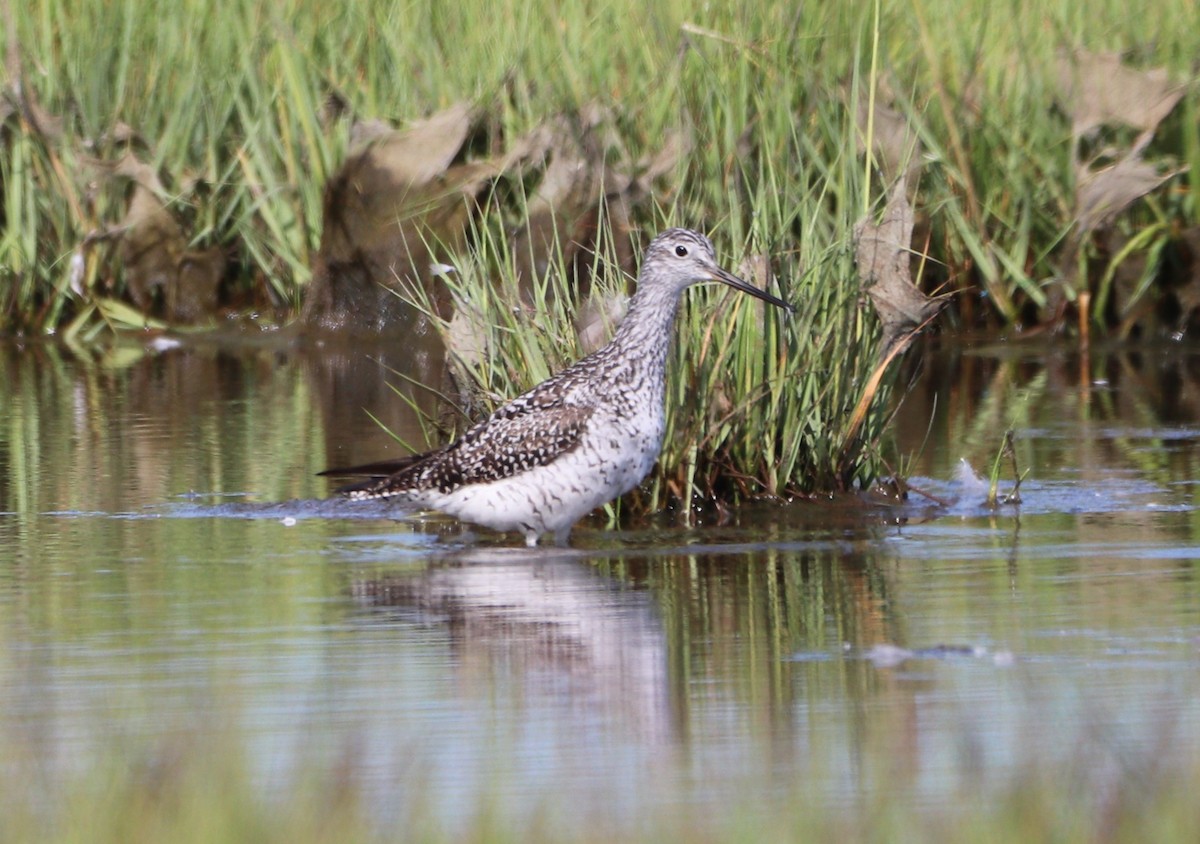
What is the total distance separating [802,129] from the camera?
33.1 ft

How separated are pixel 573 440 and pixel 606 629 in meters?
1.15

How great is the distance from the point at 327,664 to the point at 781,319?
2.79m

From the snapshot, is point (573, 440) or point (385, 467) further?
point (385, 467)

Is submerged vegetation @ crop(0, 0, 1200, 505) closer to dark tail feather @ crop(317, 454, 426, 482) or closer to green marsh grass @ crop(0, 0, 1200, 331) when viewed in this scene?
green marsh grass @ crop(0, 0, 1200, 331)

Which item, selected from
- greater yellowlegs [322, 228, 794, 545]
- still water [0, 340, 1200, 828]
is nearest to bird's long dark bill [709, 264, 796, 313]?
greater yellowlegs [322, 228, 794, 545]

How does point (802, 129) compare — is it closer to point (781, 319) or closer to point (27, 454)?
point (781, 319)

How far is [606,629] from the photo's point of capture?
556 centimetres

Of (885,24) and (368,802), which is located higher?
(885,24)

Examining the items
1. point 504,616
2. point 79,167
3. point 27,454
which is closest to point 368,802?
point 504,616

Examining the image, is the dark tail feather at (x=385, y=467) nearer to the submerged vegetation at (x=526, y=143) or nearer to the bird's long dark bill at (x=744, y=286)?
the bird's long dark bill at (x=744, y=286)

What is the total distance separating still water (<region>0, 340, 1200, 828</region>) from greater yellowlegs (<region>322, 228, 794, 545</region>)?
184 millimetres

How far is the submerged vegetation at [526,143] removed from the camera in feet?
35.7

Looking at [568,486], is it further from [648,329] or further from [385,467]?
[385,467]

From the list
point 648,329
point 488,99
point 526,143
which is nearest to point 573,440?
point 648,329
